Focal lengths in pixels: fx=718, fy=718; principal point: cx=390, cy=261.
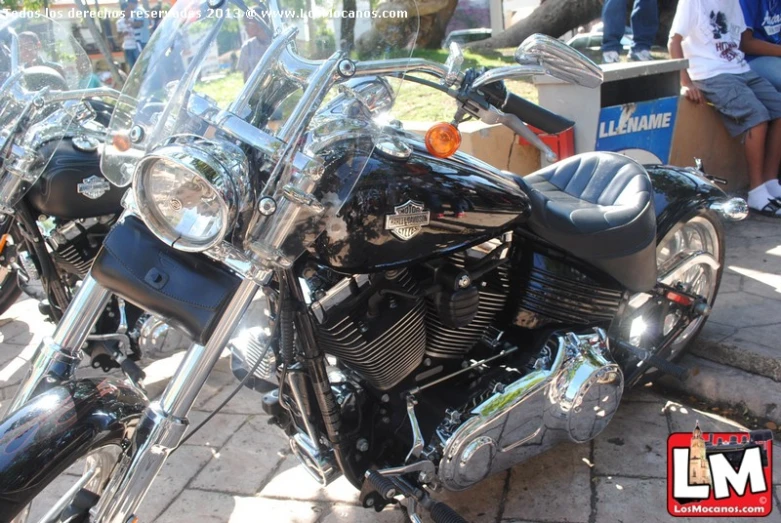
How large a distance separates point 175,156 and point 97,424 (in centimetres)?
66

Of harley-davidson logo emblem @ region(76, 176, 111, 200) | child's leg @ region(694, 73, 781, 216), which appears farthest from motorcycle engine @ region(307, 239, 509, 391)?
child's leg @ region(694, 73, 781, 216)

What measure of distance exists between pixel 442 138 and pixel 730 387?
1.88 metres

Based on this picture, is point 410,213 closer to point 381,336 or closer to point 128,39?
point 381,336

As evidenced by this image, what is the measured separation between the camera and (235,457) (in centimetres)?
278

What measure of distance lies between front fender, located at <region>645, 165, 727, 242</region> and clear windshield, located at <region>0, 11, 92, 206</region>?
6.88ft

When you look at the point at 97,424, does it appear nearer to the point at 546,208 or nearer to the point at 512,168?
the point at 546,208

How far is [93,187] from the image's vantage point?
2.81 m

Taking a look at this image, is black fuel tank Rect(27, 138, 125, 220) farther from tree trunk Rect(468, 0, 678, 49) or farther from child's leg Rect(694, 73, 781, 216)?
tree trunk Rect(468, 0, 678, 49)

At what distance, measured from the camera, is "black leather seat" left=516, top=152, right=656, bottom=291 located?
222 centimetres

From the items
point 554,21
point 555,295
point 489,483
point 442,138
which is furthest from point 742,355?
point 554,21

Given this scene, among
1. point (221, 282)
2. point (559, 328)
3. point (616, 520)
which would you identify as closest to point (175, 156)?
point (221, 282)

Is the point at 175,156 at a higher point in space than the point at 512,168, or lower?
higher

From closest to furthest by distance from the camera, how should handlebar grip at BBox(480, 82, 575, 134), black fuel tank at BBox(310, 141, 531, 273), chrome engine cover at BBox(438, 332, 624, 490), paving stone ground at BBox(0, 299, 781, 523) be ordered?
black fuel tank at BBox(310, 141, 531, 273) → handlebar grip at BBox(480, 82, 575, 134) → chrome engine cover at BBox(438, 332, 624, 490) → paving stone ground at BBox(0, 299, 781, 523)

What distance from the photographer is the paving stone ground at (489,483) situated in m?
2.34
